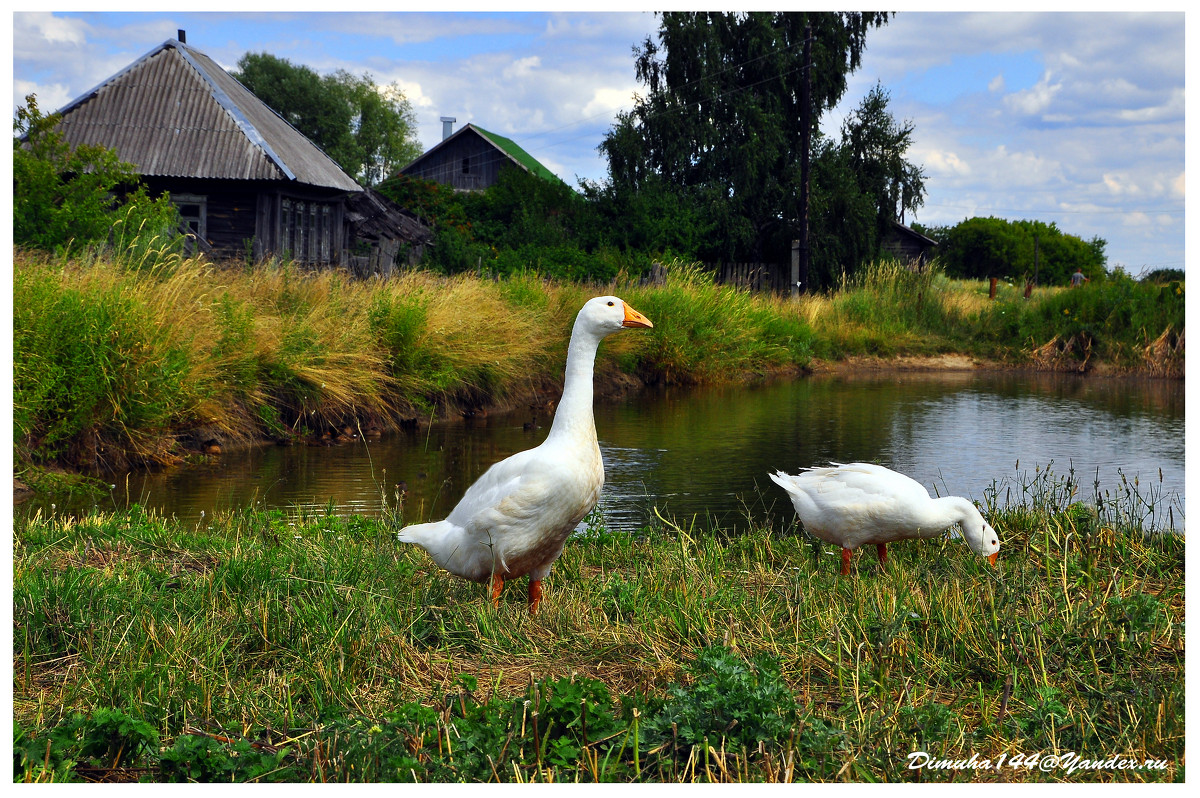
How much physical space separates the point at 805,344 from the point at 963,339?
5212 millimetres

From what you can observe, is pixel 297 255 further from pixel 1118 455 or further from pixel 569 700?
pixel 569 700

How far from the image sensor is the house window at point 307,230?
23344mm

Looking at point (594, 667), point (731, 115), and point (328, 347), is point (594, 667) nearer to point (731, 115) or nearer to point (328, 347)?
point (328, 347)

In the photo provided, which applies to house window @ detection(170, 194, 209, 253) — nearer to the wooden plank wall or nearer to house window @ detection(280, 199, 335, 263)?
house window @ detection(280, 199, 335, 263)

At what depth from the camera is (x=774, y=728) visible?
2672 millimetres

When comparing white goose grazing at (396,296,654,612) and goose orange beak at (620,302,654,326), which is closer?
white goose grazing at (396,296,654,612)

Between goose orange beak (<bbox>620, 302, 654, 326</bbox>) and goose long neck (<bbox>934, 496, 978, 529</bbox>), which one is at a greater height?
goose orange beak (<bbox>620, 302, 654, 326</bbox>)

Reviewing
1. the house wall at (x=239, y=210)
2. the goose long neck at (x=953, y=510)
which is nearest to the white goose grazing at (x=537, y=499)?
the goose long neck at (x=953, y=510)

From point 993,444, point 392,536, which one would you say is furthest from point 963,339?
point 392,536

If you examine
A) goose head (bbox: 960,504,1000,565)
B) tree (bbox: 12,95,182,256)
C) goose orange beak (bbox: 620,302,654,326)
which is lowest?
goose head (bbox: 960,504,1000,565)

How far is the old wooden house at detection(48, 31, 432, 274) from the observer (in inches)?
846

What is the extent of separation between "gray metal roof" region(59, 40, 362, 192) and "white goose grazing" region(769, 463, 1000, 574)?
18.8 m

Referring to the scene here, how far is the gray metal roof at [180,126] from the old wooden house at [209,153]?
0.02 m

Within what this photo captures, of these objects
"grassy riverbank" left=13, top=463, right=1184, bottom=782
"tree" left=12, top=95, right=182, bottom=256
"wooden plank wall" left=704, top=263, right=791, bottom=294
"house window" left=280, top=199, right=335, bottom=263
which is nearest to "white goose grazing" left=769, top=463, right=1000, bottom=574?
"grassy riverbank" left=13, top=463, right=1184, bottom=782
